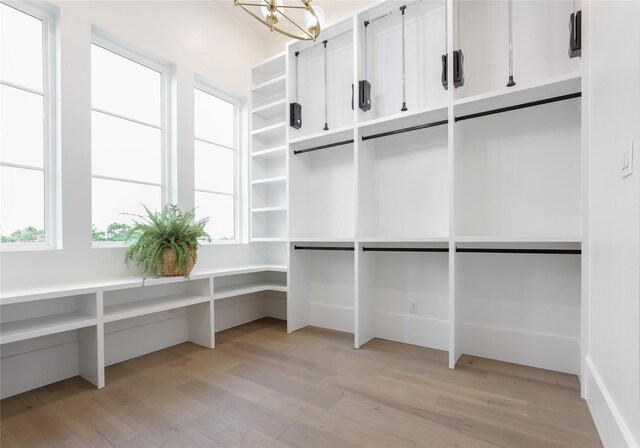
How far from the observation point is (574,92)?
2084 millimetres

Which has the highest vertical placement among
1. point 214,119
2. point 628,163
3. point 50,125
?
point 214,119

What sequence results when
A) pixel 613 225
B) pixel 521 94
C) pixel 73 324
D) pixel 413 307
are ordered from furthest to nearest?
pixel 413 307 → pixel 521 94 → pixel 73 324 → pixel 613 225

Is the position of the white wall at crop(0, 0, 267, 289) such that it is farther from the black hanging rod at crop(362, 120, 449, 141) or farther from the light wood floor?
the black hanging rod at crop(362, 120, 449, 141)

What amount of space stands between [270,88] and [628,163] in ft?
11.1

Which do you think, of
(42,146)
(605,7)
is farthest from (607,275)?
(42,146)

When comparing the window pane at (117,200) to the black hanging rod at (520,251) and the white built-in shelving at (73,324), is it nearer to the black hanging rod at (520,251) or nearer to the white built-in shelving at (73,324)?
the white built-in shelving at (73,324)

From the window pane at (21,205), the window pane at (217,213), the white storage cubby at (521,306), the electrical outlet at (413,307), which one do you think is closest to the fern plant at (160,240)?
the window pane at (21,205)

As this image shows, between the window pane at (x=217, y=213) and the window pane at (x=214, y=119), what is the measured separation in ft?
2.05

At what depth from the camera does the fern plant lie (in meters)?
2.44

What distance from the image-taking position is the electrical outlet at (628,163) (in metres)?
1.20

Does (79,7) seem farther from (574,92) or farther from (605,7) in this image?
(574,92)

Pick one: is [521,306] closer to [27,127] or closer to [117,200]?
[117,200]

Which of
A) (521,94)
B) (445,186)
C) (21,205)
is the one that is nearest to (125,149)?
(21,205)

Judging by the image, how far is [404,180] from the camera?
291 cm
